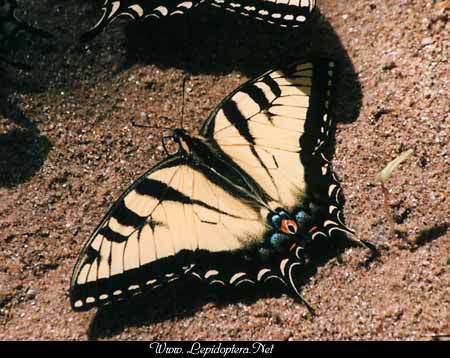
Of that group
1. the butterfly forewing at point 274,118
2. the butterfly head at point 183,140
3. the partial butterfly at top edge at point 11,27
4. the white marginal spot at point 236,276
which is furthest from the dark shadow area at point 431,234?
the partial butterfly at top edge at point 11,27

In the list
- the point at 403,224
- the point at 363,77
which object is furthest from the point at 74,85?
the point at 403,224

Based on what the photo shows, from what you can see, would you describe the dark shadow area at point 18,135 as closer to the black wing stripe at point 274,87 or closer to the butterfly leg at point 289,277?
the black wing stripe at point 274,87

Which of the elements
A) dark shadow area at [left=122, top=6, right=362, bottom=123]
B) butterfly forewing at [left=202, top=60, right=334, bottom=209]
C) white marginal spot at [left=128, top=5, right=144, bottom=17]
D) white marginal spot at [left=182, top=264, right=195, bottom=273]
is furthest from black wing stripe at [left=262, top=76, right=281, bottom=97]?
white marginal spot at [left=182, top=264, right=195, bottom=273]

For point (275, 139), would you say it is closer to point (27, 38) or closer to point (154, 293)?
point (154, 293)

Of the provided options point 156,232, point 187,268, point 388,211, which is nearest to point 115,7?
point 156,232

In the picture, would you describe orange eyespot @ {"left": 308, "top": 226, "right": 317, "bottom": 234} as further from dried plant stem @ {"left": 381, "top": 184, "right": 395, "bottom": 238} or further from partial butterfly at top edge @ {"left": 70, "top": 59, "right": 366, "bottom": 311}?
dried plant stem @ {"left": 381, "top": 184, "right": 395, "bottom": 238}
